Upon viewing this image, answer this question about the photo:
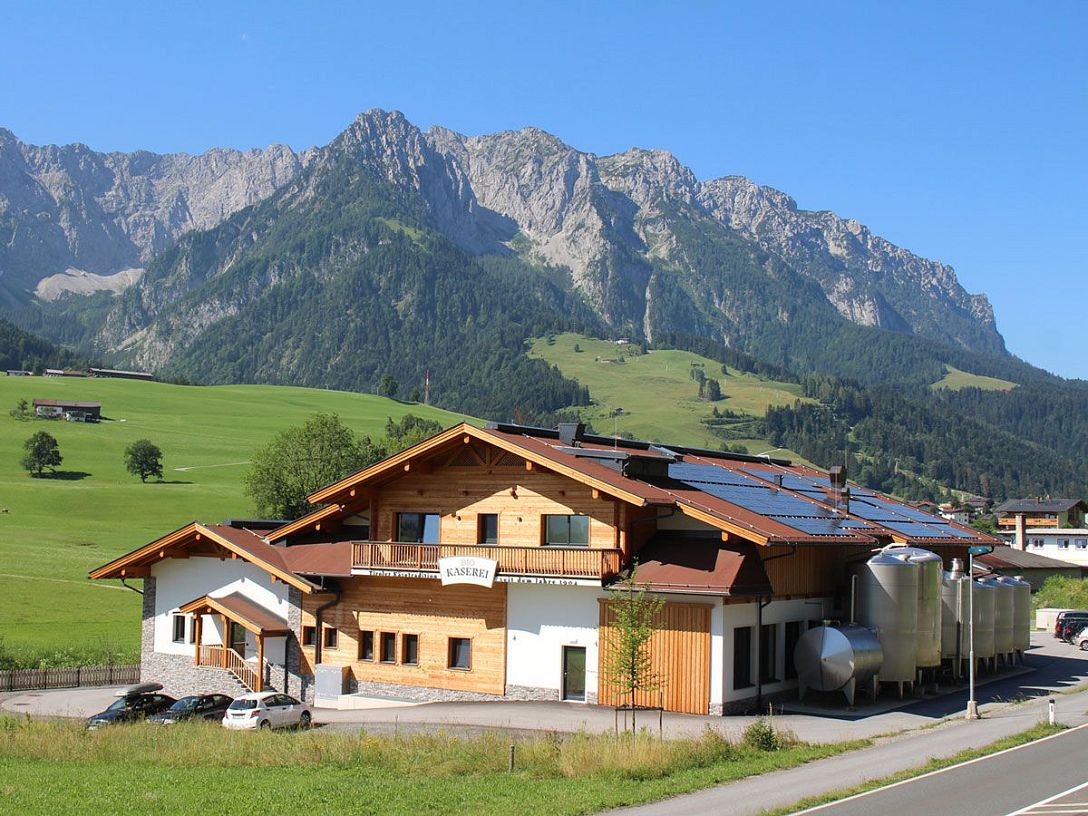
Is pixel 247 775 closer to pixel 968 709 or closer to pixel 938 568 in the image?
pixel 968 709

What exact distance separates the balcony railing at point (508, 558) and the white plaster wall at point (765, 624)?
4.05 meters

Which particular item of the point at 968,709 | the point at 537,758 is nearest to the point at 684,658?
the point at 968,709

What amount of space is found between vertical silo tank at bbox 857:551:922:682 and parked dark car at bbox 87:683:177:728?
943 inches

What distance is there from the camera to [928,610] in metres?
40.1

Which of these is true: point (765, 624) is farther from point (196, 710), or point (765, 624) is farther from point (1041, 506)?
point (1041, 506)

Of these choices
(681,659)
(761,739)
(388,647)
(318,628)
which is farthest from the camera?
(318,628)

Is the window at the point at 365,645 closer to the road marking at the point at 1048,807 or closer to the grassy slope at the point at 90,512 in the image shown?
the grassy slope at the point at 90,512

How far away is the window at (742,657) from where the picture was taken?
3638 centimetres

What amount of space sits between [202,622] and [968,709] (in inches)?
1141

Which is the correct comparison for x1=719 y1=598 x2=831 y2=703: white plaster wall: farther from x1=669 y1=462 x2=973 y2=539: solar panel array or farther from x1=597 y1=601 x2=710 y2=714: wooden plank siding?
x1=669 y1=462 x2=973 y2=539: solar panel array

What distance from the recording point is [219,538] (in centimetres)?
4538

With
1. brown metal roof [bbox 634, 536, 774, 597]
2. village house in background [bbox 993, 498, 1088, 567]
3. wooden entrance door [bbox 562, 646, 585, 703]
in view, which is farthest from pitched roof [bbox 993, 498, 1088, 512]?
wooden entrance door [bbox 562, 646, 585, 703]

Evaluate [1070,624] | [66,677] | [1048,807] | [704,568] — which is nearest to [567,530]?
[704,568]

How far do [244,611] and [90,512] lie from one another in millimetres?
81948
